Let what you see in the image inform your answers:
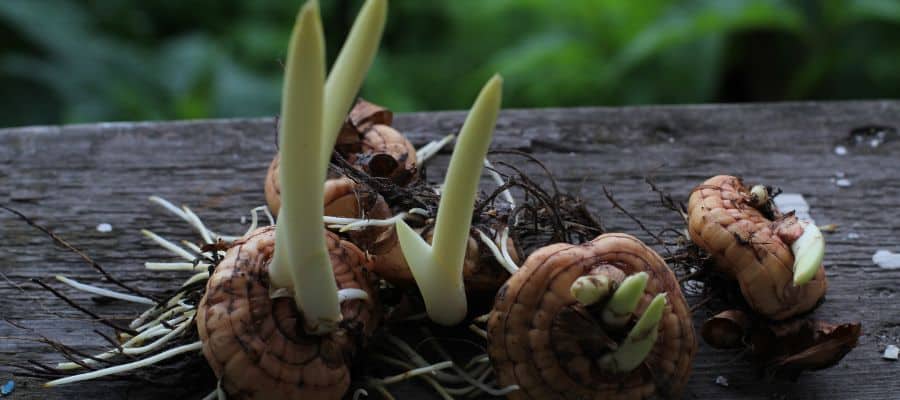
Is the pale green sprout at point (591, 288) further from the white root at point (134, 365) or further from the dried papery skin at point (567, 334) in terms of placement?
the white root at point (134, 365)

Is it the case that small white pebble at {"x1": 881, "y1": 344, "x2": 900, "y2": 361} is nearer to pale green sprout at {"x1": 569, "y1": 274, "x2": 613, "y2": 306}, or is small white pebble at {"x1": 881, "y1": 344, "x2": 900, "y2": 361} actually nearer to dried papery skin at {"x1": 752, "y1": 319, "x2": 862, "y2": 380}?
dried papery skin at {"x1": 752, "y1": 319, "x2": 862, "y2": 380}

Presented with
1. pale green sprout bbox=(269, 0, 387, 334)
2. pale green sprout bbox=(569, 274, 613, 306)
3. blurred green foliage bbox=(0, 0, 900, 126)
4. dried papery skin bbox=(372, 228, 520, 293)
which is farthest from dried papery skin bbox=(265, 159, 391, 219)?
blurred green foliage bbox=(0, 0, 900, 126)

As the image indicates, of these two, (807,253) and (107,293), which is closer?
(807,253)

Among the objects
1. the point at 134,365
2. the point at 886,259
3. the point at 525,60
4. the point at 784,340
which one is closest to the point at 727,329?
the point at 784,340

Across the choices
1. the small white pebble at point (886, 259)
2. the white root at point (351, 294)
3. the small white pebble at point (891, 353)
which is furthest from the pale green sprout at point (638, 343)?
the small white pebble at point (886, 259)

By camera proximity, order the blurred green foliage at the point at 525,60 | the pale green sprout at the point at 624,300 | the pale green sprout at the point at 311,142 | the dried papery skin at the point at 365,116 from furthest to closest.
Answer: the blurred green foliage at the point at 525,60 → the dried papery skin at the point at 365,116 → the pale green sprout at the point at 624,300 → the pale green sprout at the point at 311,142

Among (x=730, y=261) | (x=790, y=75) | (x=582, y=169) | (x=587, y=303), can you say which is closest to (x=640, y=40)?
(x=790, y=75)

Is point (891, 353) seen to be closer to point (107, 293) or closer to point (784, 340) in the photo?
point (784, 340)
